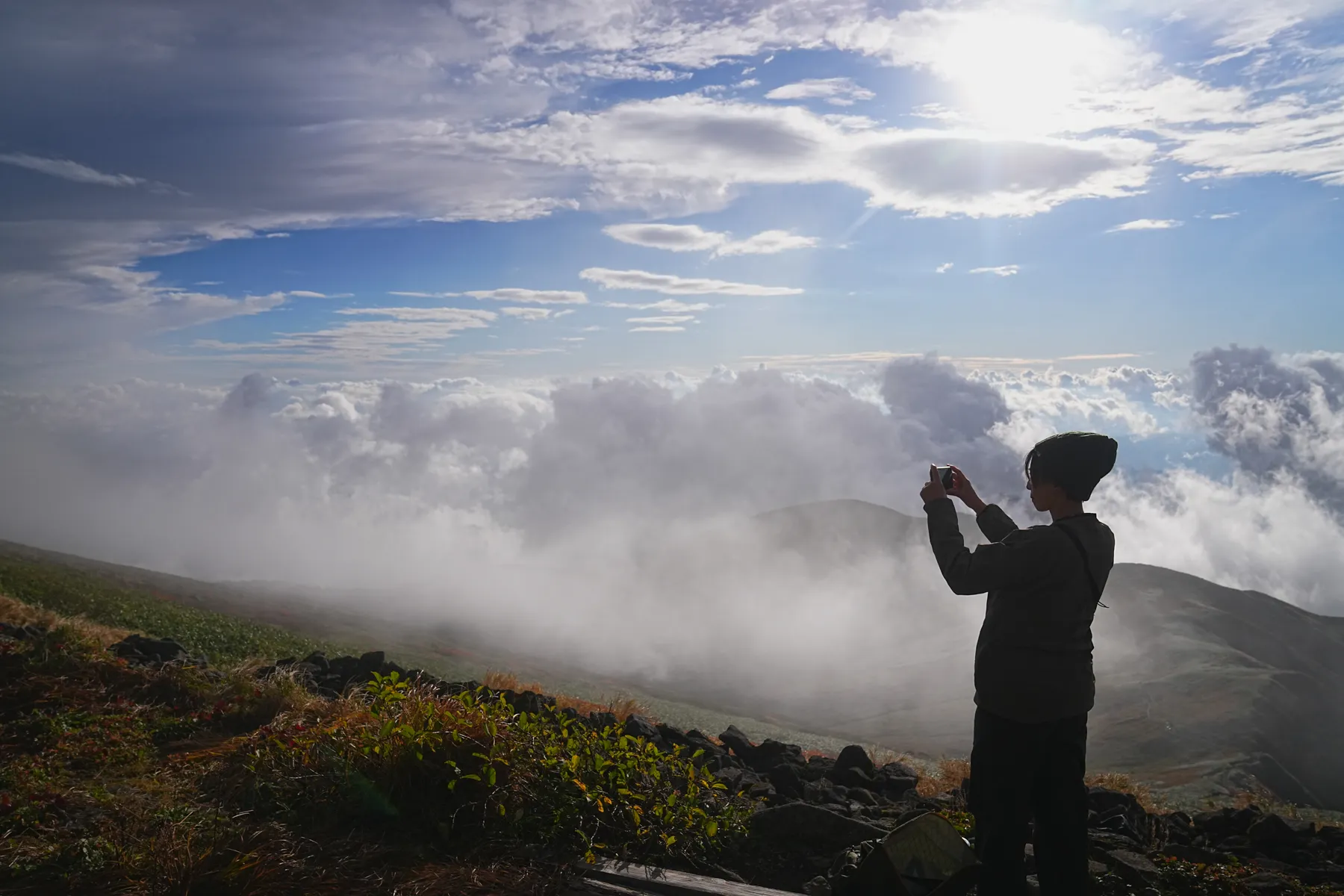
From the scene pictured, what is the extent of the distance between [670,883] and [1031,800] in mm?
2114

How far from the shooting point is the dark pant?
4496mm

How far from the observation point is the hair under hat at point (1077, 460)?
4473 mm

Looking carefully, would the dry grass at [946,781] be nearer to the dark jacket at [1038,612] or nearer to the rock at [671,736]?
the rock at [671,736]

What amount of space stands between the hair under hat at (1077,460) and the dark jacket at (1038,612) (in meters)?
0.15

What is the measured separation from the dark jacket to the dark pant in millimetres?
128

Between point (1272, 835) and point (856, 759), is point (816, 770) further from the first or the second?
point (1272, 835)

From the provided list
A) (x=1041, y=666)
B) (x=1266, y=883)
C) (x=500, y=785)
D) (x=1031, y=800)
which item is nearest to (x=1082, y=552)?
(x=1041, y=666)

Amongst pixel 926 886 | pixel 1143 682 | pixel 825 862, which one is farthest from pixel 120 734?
pixel 1143 682

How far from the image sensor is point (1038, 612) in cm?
444

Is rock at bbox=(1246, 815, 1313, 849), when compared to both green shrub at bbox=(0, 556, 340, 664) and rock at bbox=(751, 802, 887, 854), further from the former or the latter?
green shrub at bbox=(0, 556, 340, 664)

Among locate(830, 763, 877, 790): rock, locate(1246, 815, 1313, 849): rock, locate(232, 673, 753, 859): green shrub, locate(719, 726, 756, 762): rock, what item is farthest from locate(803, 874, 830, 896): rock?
locate(1246, 815, 1313, 849): rock

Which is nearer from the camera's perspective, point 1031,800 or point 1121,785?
point 1031,800

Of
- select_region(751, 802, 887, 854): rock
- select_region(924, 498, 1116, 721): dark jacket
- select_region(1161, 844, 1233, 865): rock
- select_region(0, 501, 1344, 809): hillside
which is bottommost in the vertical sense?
select_region(0, 501, 1344, 809): hillside

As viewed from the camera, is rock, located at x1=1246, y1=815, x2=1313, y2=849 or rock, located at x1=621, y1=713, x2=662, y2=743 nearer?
rock, located at x1=1246, y1=815, x2=1313, y2=849
